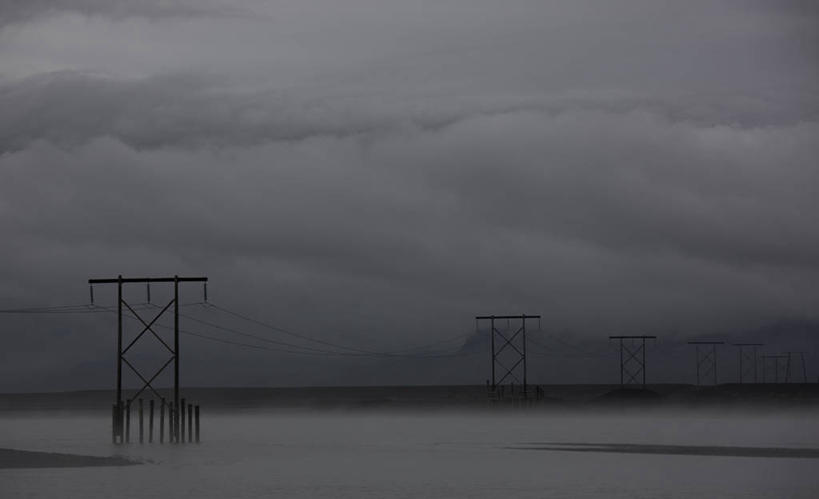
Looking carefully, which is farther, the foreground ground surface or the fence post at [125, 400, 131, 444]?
the fence post at [125, 400, 131, 444]

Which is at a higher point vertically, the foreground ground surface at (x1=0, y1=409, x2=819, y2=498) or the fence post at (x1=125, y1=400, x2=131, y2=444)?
the fence post at (x1=125, y1=400, x2=131, y2=444)

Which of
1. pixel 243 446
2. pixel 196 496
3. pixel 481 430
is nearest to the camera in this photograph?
pixel 196 496

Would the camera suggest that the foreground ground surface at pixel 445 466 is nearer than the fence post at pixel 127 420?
Yes

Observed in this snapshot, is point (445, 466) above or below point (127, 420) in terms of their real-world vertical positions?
below

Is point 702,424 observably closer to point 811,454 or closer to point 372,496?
point 811,454

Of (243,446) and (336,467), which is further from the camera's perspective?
(243,446)

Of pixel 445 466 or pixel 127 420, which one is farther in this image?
pixel 127 420

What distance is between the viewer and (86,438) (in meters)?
97.3

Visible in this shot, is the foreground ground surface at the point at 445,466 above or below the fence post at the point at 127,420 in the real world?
below

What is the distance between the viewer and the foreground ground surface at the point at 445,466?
51.2 metres

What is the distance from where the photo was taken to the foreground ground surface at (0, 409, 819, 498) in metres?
51.2

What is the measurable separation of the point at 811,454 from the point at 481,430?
1657 inches

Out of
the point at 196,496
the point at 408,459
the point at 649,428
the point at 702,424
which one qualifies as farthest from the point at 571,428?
the point at 196,496

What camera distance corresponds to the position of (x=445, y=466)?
64.0 m
